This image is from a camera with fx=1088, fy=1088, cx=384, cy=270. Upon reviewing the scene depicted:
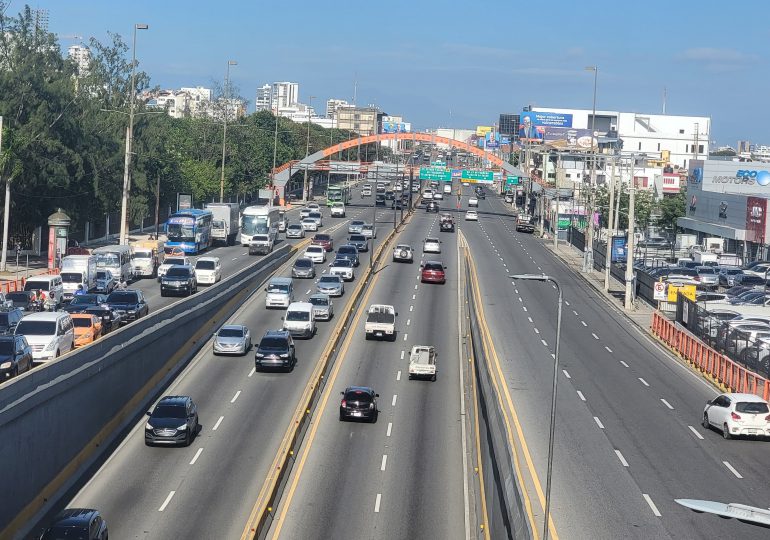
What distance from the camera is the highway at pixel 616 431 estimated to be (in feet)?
98.5

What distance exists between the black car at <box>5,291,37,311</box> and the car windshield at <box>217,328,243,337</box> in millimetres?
8691

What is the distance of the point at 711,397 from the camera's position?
1794 inches

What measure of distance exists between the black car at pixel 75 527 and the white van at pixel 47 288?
26086 mm

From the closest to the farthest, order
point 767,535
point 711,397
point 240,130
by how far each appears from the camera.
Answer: point 767,535
point 711,397
point 240,130

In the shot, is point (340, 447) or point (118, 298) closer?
point (340, 447)

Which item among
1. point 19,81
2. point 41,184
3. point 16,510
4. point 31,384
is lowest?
point 16,510

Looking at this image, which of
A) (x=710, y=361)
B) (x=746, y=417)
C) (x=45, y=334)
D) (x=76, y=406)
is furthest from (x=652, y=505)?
(x=45, y=334)

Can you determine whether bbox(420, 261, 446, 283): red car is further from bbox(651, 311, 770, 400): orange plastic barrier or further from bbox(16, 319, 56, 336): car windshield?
bbox(16, 319, 56, 336): car windshield

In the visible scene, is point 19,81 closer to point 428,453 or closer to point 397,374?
point 397,374

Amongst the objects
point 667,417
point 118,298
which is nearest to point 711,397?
point 667,417

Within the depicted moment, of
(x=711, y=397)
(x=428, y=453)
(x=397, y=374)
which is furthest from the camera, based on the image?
(x=397, y=374)

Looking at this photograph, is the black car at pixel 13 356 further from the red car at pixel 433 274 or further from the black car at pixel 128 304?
the red car at pixel 433 274

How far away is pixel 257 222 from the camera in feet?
291

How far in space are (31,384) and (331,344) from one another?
2143cm
